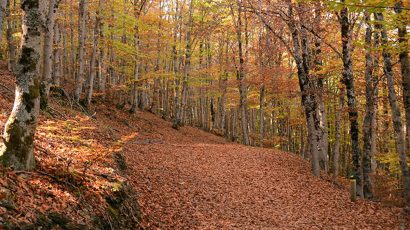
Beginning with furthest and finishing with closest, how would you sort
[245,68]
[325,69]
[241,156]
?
1. [245,68]
2. [241,156]
3. [325,69]

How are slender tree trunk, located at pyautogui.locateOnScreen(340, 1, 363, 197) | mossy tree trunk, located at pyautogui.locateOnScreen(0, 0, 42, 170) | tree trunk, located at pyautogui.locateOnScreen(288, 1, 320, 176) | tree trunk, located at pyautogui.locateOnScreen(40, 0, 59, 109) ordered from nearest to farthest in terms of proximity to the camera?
mossy tree trunk, located at pyautogui.locateOnScreen(0, 0, 42, 170) → tree trunk, located at pyautogui.locateOnScreen(40, 0, 59, 109) → slender tree trunk, located at pyautogui.locateOnScreen(340, 1, 363, 197) → tree trunk, located at pyautogui.locateOnScreen(288, 1, 320, 176)

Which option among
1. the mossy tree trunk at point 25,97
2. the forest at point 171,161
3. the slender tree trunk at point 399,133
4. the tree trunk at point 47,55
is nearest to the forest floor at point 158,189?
the forest at point 171,161

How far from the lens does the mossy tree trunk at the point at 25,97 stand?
5.30 metres

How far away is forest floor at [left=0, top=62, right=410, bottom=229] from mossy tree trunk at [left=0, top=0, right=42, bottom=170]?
1.11ft

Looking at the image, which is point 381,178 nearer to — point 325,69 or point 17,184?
point 325,69

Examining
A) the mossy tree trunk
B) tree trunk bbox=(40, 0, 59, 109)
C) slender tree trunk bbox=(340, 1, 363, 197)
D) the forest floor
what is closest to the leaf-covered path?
the forest floor

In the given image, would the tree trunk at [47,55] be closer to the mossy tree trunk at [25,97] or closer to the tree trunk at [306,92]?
the mossy tree trunk at [25,97]

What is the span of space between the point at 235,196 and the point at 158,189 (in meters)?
3.03

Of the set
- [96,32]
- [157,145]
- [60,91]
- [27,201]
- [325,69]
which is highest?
[96,32]

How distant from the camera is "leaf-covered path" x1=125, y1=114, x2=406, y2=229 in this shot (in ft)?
30.7

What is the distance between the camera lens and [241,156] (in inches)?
701

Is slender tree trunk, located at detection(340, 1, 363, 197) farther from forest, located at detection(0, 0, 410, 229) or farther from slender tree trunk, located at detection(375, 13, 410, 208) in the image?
slender tree trunk, located at detection(375, 13, 410, 208)

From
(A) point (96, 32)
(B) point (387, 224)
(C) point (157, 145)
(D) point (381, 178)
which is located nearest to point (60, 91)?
(A) point (96, 32)

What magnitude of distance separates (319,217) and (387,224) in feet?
6.82
